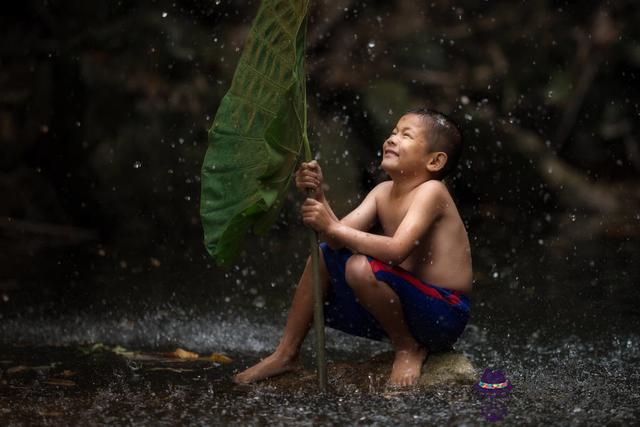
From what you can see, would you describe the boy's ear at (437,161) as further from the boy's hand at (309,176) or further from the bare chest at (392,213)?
the boy's hand at (309,176)

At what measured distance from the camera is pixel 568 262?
16.4ft

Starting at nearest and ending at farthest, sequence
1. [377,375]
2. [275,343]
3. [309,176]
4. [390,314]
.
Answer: [309,176], [390,314], [377,375], [275,343]

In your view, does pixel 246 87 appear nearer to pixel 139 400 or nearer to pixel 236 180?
pixel 236 180

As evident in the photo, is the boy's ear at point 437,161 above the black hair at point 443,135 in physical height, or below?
below

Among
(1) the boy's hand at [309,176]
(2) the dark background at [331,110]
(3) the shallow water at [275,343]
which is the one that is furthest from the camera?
(2) the dark background at [331,110]

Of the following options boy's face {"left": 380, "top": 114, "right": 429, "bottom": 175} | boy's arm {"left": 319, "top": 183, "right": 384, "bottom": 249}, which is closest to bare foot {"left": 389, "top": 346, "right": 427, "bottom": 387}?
boy's arm {"left": 319, "top": 183, "right": 384, "bottom": 249}

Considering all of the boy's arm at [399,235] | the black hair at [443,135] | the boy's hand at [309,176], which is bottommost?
the boy's arm at [399,235]

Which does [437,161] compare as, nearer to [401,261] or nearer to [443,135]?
[443,135]

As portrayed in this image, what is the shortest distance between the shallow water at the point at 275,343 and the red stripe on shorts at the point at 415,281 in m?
0.25

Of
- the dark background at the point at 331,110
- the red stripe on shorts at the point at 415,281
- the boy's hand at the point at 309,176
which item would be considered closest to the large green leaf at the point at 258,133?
the boy's hand at the point at 309,176

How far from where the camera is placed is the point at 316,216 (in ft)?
8.00

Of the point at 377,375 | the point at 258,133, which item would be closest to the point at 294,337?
the point at 377,375

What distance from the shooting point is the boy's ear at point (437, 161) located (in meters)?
2.65

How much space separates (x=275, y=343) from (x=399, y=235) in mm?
1149
